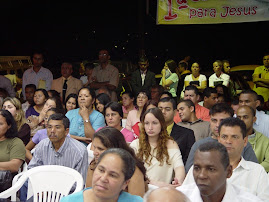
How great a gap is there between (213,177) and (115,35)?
13117 mm

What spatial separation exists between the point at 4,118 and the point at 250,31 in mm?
13601

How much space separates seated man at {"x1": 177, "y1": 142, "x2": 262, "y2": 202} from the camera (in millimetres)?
3266

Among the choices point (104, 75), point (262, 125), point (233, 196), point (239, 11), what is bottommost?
point (233, 196)

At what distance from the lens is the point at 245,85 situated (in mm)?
10828

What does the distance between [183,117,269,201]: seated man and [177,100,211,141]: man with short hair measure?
2.01 meters

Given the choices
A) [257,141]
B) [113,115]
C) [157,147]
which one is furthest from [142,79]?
[157,147]

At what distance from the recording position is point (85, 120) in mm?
6699

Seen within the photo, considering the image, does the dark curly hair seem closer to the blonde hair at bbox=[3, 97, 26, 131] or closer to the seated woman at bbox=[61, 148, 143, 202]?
the blonde hair at bbox=[3, 97, 26, 131]

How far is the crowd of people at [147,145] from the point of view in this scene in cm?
333

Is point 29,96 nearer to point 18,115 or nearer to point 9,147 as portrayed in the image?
point 18,115

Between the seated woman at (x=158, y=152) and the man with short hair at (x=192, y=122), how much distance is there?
131 centimetres

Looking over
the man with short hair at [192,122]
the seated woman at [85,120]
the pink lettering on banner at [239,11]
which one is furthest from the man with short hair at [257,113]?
the pink lettering on banner at [239,11]

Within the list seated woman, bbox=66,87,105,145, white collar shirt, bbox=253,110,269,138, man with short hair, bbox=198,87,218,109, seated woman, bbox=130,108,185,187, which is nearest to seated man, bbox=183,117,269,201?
seated woman, bbox=130,108,185,187

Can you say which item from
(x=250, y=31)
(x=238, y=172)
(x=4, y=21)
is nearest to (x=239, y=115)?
(x=238, y=172)
